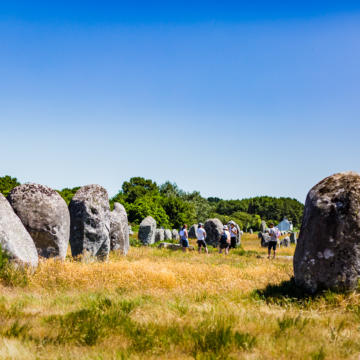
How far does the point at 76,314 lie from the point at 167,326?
4.93 feet

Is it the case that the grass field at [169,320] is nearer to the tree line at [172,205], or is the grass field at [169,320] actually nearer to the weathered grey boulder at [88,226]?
the weathered grey boulder at [88,226]

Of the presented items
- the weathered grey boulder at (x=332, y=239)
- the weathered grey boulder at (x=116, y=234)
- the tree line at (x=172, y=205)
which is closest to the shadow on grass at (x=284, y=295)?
the weathered grey boulder at (x=332, y=239)

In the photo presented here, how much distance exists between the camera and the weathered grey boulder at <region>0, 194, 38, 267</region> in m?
9.05

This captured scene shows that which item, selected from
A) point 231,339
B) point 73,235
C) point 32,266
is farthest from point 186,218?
point 231,339

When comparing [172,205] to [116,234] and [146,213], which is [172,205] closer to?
[146,213]

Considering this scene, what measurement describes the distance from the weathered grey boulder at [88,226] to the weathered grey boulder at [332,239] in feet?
26.2

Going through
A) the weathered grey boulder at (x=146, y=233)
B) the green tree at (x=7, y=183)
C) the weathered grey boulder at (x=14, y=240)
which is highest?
the green tree at (x=7, y=183)

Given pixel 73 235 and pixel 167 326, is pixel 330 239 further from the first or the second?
pixel 73 235

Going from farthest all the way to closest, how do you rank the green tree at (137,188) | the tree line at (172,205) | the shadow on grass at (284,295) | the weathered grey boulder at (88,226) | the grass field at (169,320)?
the green tree at (137,188) < the tree line at (172,205) < the weathered grey boulder at (88,226) < the shadow on grass at (284,295) < the grass field at (169,320)

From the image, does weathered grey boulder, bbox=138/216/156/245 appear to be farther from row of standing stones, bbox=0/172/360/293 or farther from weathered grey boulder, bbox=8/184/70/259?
weathered grey boulder, bbox=8/184/70/259

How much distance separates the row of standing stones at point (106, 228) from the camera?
7535mm

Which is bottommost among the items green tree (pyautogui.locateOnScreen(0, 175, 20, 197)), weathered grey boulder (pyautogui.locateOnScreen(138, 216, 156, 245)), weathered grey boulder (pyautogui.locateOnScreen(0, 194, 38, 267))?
weathered grey boulder (pyautogui.locateOnScreen(138, 216, 156, 245))

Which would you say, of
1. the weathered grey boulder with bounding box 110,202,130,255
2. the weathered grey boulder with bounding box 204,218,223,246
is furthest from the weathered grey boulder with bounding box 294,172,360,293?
the weathered grey boulder with bounding box 204,218,223,246

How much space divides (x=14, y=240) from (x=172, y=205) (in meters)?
55.5
